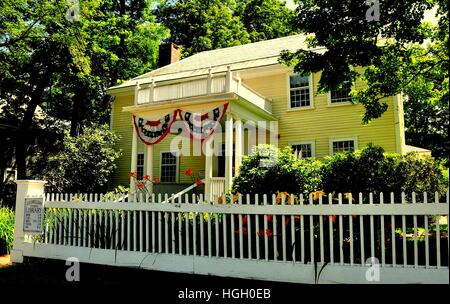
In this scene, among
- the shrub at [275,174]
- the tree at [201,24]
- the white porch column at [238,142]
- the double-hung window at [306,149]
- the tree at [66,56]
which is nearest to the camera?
the shrub at [275,174]

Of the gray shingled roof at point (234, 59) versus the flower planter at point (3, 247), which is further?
the gray shingled roof at point (234, 59)

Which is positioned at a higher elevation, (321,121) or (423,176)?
(321,121)

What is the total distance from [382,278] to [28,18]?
17961 millimetres

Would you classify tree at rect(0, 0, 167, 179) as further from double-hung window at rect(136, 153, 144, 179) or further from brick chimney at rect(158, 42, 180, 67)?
double-hung window at rect(136, 153, 144, 179)

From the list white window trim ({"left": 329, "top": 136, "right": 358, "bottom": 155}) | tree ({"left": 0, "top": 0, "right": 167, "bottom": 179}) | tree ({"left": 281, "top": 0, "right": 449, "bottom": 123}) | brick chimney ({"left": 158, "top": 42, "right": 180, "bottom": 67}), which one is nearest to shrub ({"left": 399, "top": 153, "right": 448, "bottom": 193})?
tree ({"left": 281, "top": 0, "right": 449, "bottom": 123})

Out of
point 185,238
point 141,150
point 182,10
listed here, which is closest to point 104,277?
point 185,238

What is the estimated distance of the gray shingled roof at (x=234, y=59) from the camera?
1775cm

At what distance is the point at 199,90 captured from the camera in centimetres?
1372

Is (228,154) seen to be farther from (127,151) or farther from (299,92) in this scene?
(127,151)

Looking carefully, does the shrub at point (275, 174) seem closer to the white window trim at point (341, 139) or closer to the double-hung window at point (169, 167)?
the white window trim at point (341, 139)

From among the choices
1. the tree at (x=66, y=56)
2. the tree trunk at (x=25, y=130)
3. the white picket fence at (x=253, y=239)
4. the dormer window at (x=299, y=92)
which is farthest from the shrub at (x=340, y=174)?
the tree trunk at (x=25, y=130)

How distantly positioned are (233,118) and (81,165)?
27.9 feet

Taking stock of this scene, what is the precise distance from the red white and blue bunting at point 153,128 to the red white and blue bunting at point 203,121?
55 centimetres

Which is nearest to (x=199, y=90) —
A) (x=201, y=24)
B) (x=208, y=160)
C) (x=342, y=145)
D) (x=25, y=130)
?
(x=208, y=160)
